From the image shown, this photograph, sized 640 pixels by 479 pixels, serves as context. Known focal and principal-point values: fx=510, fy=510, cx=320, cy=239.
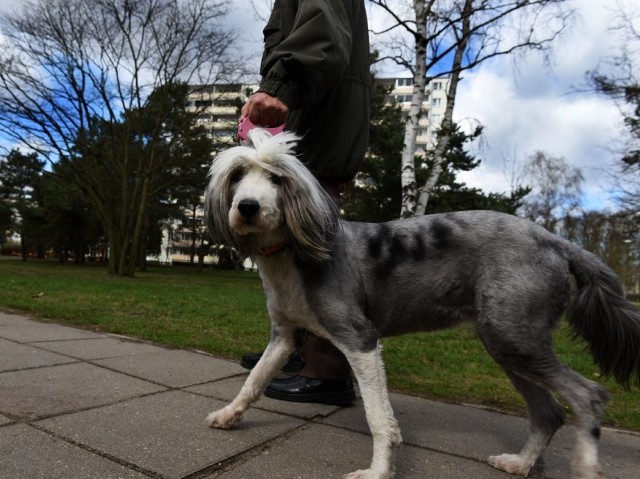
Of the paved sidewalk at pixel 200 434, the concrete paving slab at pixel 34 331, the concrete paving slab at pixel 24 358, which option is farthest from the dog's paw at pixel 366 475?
the concrete paving slab at pixel 34 331

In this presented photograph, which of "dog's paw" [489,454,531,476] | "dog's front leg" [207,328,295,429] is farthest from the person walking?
"dog's paw" [489,454,531,476]

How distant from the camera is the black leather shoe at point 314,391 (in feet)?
11.3

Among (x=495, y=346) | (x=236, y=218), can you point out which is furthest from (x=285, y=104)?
(x=495, y=346)

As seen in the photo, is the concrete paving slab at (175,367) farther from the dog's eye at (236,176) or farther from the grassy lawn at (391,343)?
the dog's eye at (236,176)

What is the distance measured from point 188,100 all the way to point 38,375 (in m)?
22.9

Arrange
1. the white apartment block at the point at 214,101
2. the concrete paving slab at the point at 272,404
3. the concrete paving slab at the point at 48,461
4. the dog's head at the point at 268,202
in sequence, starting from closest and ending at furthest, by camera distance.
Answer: the concrete paving slab at the point at 48,461
the dog's head at the point at 268,202
the concrete paving slab at the point at 272,404
the white apartment block at the point at 214,101

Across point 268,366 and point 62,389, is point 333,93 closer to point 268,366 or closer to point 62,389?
point 268,366

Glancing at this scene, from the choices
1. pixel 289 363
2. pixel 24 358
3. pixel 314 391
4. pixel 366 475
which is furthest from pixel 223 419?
pixel 24 358

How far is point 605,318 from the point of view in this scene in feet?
8.19

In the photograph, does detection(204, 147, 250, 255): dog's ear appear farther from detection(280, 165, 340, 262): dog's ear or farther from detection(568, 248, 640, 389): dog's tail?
detection(568, 248, 640, 389): dog's tail

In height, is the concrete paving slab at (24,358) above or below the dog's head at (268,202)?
below

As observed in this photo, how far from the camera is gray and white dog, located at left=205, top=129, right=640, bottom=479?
7.88 ft

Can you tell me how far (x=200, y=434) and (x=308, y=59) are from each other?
6.71 feet

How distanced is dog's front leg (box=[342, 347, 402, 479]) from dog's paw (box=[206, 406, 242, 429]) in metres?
0.82
